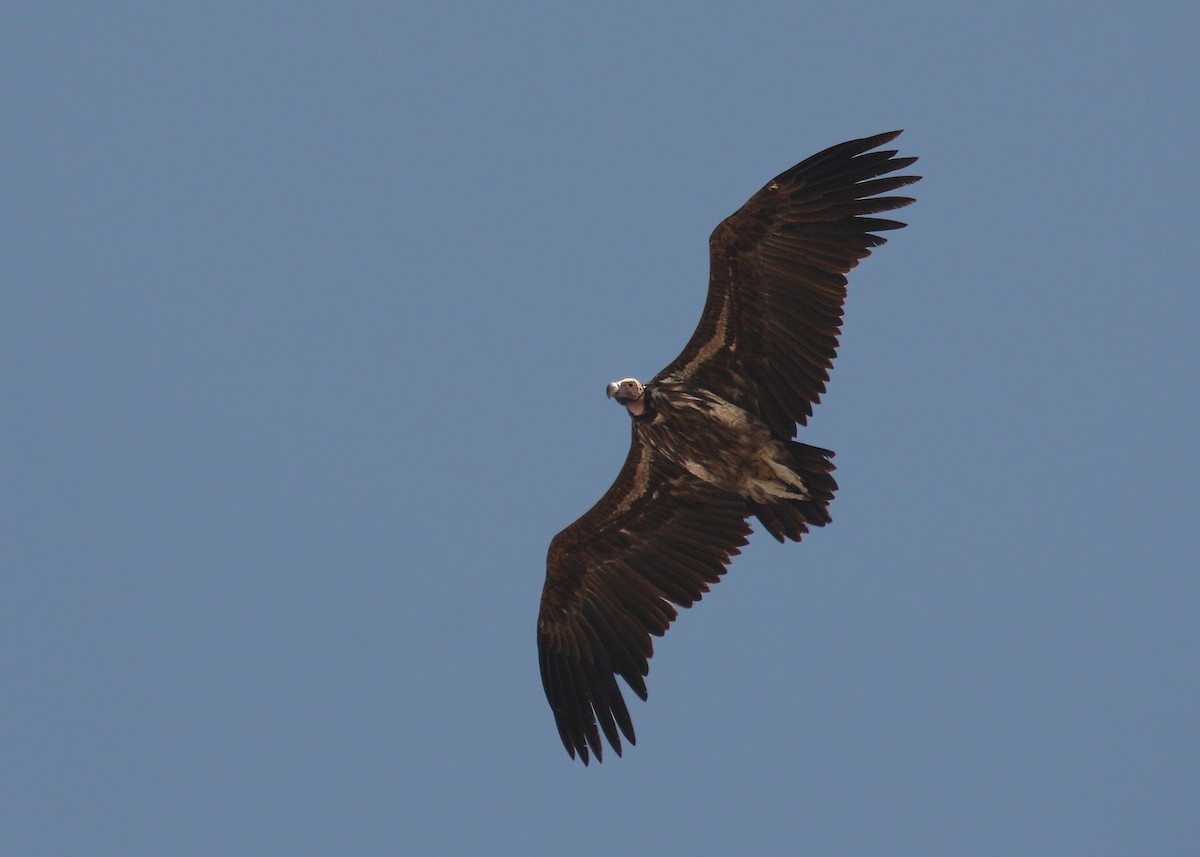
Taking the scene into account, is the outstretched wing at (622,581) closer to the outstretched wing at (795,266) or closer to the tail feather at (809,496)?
the tail feather at (809,496)

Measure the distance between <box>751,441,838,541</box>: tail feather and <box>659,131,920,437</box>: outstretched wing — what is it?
1.43ft

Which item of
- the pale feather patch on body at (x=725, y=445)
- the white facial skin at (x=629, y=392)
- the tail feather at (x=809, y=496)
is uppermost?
the white facial skin at (x=629, y=392)

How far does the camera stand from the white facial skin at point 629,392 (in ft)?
75.6

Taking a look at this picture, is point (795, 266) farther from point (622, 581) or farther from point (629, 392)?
point (622, 581)

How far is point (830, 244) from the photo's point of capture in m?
22.2

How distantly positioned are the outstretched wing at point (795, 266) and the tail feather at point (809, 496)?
1.43 feet

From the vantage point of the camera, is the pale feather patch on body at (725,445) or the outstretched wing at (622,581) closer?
the pale feather patch on body at (725,445)

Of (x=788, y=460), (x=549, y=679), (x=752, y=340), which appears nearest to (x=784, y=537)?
(x=788, y=460)

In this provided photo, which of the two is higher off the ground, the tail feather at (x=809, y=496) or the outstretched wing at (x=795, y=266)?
the outstretched wing at (x=795, y=266)

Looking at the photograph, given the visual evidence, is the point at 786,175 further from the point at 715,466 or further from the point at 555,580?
the point at 555,580

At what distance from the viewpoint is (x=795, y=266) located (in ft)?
73.3

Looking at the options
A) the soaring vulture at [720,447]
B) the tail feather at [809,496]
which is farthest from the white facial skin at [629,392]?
the tail feather at [809,496]

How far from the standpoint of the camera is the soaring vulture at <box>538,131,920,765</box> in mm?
22312

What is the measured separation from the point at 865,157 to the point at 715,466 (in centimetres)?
480
